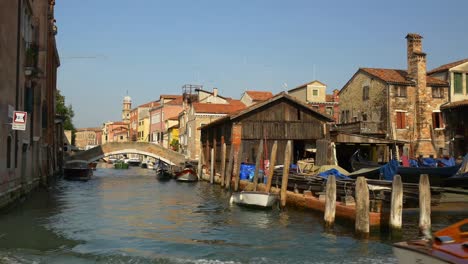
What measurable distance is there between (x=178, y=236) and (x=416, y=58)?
2224 centimetres

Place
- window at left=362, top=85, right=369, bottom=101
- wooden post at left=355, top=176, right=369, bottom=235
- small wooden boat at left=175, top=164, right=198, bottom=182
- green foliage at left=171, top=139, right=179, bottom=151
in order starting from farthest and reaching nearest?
1. green foliage at left=171, top=139, right=179, bottom=151
2. small wooden boat at left=175, top=164, right=198, bottom=182
3. window at left=362, top=85, right=369, bottom=101
4. wooden post at left=355, top=176, right=369, bottom=235

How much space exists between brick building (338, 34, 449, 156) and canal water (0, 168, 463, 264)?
14.3 meters

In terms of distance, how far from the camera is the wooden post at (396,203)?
36.3ft

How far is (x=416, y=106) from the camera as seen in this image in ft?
95.7

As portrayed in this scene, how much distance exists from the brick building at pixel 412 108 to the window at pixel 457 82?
651 mm

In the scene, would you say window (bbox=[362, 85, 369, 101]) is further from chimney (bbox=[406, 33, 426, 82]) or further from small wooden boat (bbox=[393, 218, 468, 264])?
small wooden boat (bbox=[393, 218, 468, 264])

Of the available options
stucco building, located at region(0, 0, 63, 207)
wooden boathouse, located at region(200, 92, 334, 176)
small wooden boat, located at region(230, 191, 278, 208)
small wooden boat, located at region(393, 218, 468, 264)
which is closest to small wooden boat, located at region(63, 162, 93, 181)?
stucco building, located at region(0, 0, 63, 207)

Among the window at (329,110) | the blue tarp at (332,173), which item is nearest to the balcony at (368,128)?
the blue tarp at (332,173)

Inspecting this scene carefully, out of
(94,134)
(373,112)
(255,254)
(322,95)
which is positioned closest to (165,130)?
(322,95)

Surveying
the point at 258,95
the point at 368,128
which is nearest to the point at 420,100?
the point at 368,128

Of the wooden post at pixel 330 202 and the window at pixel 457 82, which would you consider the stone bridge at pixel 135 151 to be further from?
the wooden post at pixel 330 202

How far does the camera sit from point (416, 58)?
29.0 m

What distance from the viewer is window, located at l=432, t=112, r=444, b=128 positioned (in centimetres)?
2869

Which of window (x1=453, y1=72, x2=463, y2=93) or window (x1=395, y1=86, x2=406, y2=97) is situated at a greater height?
window (x1=453, y1=72, x2=463, y2=93)
